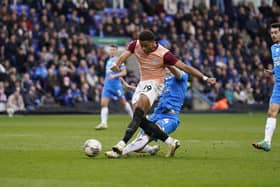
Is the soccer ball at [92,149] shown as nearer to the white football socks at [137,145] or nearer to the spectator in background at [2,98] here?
the white football socks at [137,145]

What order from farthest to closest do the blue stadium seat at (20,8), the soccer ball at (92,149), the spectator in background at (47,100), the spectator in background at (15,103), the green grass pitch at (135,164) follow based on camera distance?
the blue stadium seat at (20,8) < the spectator in background at (47,100) < the spectator in background at (15,103) < the soccer ball at (92,149) < the green grass pitch at (135,164)

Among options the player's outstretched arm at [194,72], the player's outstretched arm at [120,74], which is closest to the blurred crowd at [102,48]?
the player's outstretched arm at [120,74]

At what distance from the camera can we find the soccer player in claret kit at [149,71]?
556 inches

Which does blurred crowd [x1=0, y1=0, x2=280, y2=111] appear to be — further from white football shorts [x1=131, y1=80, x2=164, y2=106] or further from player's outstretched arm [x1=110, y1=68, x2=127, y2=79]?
white football shorts [x1=131, y1=80, x2=164, y2=106]

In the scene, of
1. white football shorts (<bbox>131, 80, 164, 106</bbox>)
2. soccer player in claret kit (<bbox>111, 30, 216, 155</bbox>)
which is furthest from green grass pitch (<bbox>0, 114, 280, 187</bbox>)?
white football shorts (<bbox>131, 80, 164, 106</bbox>)

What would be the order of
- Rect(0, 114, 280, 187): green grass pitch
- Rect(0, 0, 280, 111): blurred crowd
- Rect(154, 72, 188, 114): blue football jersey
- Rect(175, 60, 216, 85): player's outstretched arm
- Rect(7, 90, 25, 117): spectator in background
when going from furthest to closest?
1. Rect(0, 0, 280, 111): blurred crowd
2. Rect(7, 90, 25, 117): spectator in background
3. Rect(154, 72, 188, 114): blue football jersey
4. Rect(175, 60, 216, 85): player's outstretched arm
5. Rect(0, 114, 280, 187): green grass pitch

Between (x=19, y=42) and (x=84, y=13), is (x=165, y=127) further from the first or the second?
(x=84, y=13)

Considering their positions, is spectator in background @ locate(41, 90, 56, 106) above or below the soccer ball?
below

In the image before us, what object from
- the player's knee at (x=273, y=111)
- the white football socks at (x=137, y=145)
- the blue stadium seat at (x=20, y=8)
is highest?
the player's knee at (x=273, y=111)

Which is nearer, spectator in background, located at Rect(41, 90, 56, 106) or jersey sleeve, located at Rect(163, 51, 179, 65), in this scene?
jersey sleeve, located at Rect(163, 51, 179, 65)

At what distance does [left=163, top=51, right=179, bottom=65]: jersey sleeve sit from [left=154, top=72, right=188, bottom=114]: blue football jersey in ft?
3.56

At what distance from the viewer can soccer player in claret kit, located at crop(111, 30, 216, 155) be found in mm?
14117

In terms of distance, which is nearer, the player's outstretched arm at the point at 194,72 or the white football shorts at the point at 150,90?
the player's outstretched arm at the point at 194,72

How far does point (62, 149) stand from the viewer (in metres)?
16.0
